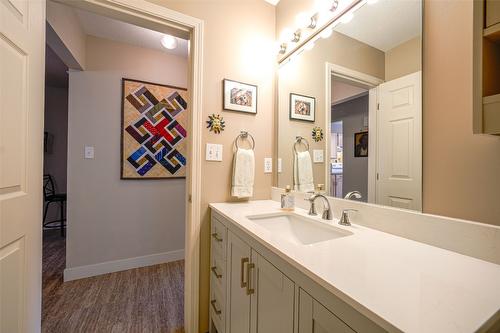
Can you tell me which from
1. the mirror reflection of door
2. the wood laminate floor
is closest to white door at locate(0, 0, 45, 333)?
the wood laminate floor

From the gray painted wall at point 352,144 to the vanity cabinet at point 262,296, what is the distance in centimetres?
61

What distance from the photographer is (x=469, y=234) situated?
69 cm

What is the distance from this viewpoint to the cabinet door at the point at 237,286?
94 cm

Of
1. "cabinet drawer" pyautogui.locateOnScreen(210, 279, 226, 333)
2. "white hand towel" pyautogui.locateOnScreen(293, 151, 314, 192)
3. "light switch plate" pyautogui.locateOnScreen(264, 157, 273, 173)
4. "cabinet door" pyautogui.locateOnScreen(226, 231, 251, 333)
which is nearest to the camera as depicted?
"cabinet door" pyautogui.locateOnScreen(226, 231, 251, 333)

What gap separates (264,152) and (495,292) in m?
1.34

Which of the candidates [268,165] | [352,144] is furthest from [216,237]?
[352,144]

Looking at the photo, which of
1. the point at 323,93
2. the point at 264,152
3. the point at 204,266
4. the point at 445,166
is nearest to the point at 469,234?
the point at 445,166

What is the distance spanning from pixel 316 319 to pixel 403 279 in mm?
244

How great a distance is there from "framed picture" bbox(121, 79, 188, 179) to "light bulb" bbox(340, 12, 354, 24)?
5.81 feet

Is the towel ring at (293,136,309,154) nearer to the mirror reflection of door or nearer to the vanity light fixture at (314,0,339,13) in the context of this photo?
the mirror reflection of door

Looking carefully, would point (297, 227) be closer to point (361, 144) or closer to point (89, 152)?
point (361, 144)

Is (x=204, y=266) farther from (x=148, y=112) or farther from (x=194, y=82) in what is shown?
(x=148, y=112)

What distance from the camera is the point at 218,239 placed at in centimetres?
129

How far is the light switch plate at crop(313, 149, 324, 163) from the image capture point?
1.36 meters
